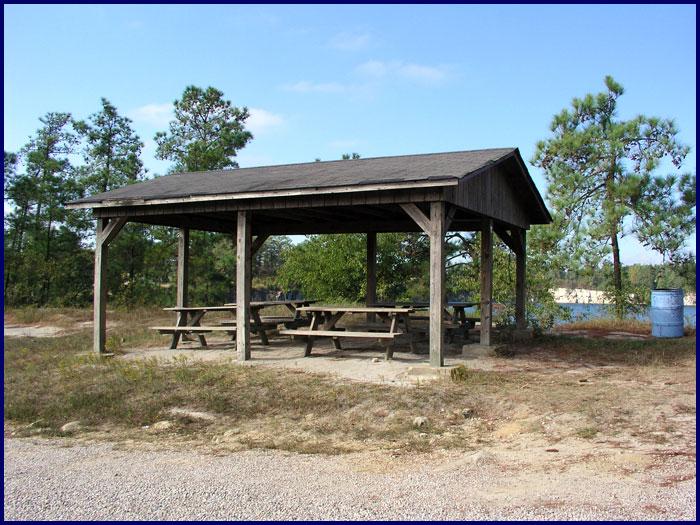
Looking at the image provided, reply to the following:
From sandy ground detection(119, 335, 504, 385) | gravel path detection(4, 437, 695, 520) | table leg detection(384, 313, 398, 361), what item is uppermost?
table leg detection(384, 313, 398, 361)

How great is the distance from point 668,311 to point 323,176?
7.70 meters

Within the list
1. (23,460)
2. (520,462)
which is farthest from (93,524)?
(520,462)

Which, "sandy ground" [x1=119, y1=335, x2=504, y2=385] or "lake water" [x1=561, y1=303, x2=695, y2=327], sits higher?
"lake water" [x1=561, y1=303, x2=695, y2=327]

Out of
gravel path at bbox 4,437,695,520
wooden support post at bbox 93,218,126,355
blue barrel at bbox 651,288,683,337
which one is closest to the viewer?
gravel path at bbox 4,437,695,520

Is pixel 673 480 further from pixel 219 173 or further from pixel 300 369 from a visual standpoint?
pixel 219 173

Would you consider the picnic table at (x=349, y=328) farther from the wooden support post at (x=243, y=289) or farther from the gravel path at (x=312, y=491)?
the gravel path at (x=312, y=491)

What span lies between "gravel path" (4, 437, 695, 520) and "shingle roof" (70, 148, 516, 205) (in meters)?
4.38

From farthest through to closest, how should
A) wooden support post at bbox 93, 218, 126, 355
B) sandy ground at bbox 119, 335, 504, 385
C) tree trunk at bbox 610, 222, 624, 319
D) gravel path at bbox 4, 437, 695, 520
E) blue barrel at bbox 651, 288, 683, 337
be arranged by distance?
tree trunk at bbox 610, 222, 624, 319 < blue barrel at bbox 651, 288, 683, 337 < wooden support post at bbox 93, 218, 126, 355 < sandy ground at bbox 119, 335, 504, 385 < gravel path at bbox 4, 437, 695, 520

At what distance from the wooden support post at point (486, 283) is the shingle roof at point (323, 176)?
1342 mm

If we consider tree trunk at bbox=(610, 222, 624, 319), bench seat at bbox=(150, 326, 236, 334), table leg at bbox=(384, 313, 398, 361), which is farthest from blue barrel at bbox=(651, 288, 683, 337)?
bench seat at bbox=(150, 326, 236, 334)

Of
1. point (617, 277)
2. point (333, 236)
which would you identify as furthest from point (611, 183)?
point (333, 236)

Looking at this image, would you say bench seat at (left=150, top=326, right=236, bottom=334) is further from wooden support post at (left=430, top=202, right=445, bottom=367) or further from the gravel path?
the gravel path

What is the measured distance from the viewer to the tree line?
15828 mm

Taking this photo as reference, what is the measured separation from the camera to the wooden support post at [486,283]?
10.5 metres
